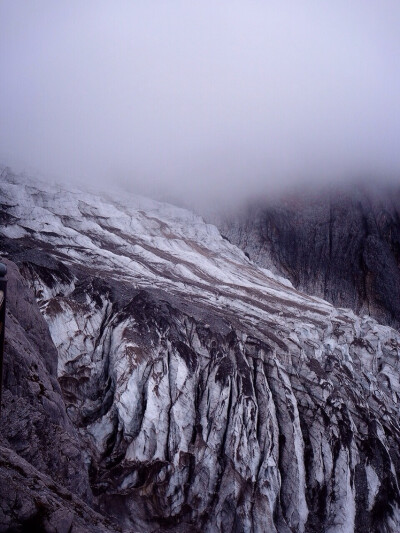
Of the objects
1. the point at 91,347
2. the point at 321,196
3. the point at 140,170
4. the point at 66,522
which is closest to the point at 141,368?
the point at 91,347

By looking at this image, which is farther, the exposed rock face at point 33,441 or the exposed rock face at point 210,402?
the exposed rock face at point 210,402

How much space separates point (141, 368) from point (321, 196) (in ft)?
186

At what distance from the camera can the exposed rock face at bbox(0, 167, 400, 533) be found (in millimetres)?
19375

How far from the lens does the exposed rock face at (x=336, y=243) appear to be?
62.2 meters

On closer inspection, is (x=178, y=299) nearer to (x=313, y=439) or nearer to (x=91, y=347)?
(x=91, y=347)

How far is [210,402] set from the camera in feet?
76.5

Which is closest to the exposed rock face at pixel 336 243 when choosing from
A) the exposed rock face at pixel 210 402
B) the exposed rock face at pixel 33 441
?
the exposed rock face at pixel 210 402

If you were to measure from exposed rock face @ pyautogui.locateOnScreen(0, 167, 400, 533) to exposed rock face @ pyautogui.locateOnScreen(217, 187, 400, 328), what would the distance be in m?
27.7

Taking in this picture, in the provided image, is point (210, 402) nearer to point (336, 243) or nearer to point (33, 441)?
point (33, 441)

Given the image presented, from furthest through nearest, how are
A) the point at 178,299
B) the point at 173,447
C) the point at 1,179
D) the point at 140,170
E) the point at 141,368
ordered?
1. the point at 140,170
2. the point at 1,179
3. the point at 178,299
4. the point at 141,368
5. the point at 173,447

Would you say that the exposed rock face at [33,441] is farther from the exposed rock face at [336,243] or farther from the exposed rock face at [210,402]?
the exposed rock face at [336,243]

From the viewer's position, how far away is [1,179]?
4616 centimetres

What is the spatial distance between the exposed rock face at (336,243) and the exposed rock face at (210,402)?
27710 millimetres

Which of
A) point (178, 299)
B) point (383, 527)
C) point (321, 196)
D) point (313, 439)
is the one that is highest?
point (321, 196)
